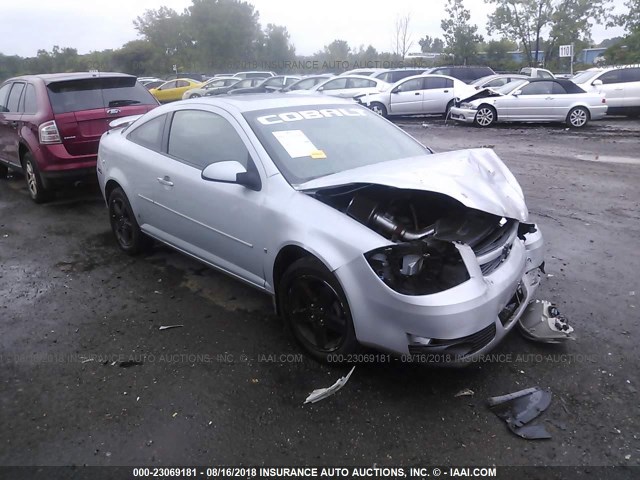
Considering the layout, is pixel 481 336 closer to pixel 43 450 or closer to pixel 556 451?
pixel 556 451

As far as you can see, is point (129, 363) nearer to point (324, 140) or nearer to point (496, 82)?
point (324, 140)

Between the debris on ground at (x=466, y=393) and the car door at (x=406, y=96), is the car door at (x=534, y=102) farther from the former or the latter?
the debris on ground at (x=466, y=393)

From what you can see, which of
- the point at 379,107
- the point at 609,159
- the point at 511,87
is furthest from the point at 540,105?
the point at 609,159

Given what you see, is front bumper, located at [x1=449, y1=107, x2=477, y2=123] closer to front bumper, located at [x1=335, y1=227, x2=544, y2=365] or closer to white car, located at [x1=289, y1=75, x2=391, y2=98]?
white car, located at [x1=289, y1=75, x2=391, y2=98]

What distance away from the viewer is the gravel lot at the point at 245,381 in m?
2.63

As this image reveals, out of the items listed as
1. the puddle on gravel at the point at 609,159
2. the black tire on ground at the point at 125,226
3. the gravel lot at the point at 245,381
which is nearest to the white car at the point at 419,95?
the puddle on gravel at the point at 609,159

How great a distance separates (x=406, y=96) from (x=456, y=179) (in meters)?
14.6

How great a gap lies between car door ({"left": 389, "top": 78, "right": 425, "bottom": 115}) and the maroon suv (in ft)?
35.2

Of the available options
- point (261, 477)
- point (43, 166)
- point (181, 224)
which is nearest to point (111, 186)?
point (181, 224)

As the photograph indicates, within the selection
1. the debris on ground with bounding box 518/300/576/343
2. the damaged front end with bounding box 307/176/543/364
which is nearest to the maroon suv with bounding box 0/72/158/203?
the damaged front end with bounding box 307/176/543/364

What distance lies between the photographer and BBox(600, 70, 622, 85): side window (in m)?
16.1

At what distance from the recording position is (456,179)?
3109mm

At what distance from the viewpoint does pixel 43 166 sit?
6840 mm

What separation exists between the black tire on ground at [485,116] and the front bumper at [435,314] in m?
13.5
